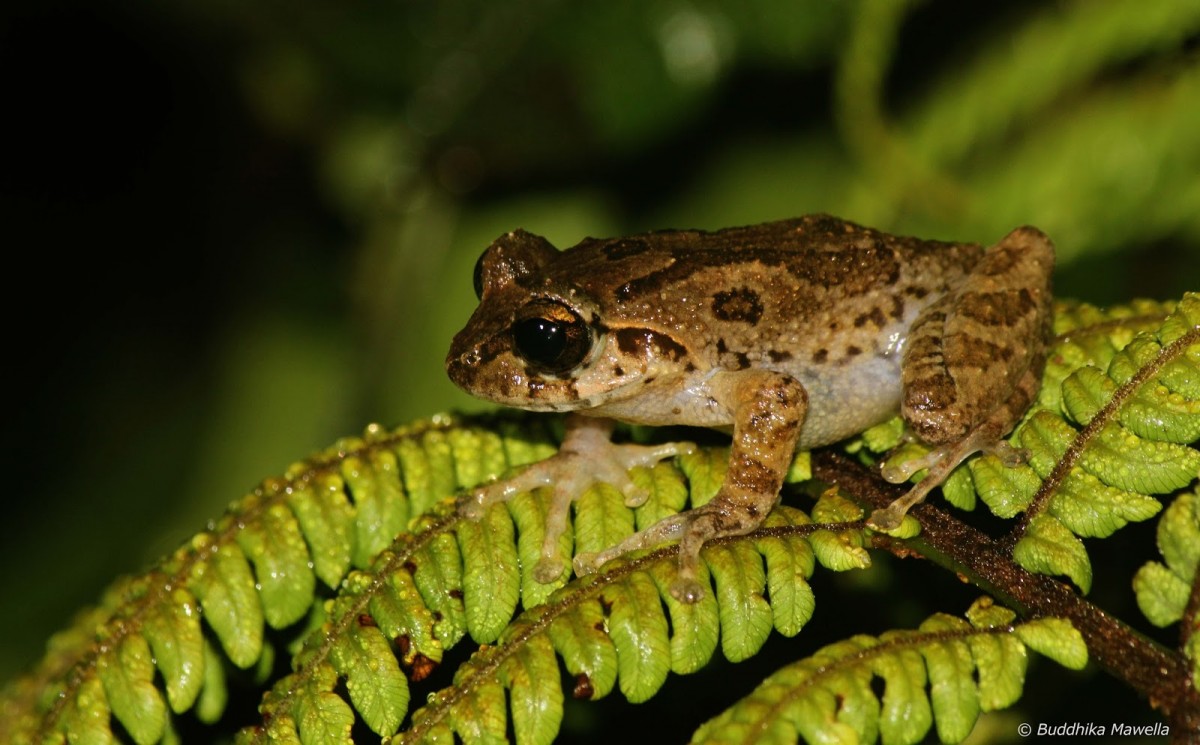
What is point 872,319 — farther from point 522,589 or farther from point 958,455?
point 522,589

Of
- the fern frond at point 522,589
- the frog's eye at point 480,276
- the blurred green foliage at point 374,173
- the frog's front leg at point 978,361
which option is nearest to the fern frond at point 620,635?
the fern frond at point 522,589

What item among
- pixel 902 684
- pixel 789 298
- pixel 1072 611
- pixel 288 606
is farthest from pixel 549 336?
pixel 1072 611

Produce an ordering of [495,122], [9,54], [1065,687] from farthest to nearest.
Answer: [9,54] → [495,122] → [1065,687]

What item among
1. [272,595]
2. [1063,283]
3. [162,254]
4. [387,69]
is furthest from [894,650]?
[162,254]

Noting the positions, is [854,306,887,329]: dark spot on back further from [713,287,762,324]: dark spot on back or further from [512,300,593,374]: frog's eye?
[512,300,593,374]: frog's eye

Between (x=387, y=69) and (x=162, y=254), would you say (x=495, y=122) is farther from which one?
(x=162, y=254)
